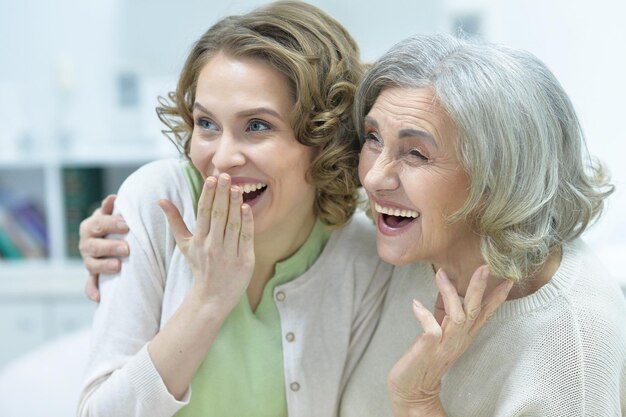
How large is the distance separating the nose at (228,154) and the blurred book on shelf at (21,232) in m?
2.51

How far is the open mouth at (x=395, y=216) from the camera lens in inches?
56.6

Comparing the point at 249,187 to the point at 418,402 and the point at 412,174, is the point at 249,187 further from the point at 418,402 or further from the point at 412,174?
the point at 418,402

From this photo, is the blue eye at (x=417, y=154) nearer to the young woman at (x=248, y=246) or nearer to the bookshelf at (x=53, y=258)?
the young woman at (x=248, y=246)

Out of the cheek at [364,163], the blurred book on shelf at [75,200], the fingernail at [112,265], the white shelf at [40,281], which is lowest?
the white shelf at [40,281]

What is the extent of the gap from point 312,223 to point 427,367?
1.50ft

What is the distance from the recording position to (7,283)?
11.5 ft

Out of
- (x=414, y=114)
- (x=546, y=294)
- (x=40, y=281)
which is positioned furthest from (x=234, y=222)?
(x=40, y=281)

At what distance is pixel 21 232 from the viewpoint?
12.1 feet

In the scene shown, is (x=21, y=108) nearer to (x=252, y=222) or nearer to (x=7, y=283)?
(x=7, y=283)

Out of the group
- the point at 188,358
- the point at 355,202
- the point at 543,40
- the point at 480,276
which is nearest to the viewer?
the point at 480,276

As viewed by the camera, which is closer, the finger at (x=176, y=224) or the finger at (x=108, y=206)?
the finger at (x=176, y=224)

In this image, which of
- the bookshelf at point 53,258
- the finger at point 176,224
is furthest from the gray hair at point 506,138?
the bookshelf at point 53,258

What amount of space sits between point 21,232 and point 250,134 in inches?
101

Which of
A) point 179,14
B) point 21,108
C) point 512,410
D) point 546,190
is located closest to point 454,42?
point 546,190
